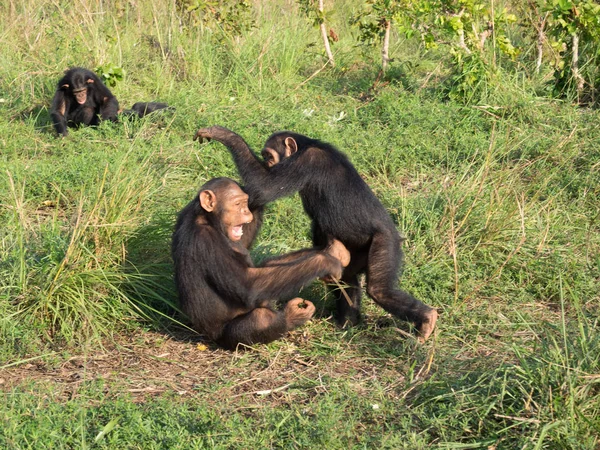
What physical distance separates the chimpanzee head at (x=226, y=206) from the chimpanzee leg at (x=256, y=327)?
1.83 feet

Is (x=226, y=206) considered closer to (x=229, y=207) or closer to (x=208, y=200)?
(x=229, y=207)

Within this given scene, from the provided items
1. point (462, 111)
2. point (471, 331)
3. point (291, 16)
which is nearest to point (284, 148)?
point (471, 331)

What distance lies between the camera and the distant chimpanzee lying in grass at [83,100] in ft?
30.2

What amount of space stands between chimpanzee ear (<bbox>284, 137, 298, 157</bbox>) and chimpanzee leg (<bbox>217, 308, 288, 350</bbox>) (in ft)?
4.08

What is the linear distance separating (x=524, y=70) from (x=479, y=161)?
228 centimetres

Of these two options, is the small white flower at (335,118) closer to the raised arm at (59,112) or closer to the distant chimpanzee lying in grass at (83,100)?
the distant chimpanzee lying in grass at (83,100)

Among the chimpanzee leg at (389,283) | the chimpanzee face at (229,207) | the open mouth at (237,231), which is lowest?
the chimpanzee leg at (389,283)

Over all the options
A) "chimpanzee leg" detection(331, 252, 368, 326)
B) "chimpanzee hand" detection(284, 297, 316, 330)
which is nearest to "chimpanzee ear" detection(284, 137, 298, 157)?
"chimpanzee leg" detection(331, 252, 368, 326)

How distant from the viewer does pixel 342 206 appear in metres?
5.23

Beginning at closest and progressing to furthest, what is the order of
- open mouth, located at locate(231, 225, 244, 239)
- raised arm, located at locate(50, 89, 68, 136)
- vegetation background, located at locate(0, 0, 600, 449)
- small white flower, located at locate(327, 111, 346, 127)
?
vegetation background, located at locate(0, 0, 600, 449) < open mouth, located at locate(231, 225, 244, 239) < small white flower, located at locate(327, 111, 346, 127) < raised arm, located at locate(50, 89, 68, 136)

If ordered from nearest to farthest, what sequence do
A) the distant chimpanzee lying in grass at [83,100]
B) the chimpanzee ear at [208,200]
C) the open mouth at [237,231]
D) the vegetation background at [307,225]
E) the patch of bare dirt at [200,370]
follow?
the vegetation background at [307,225] → the patch of bare dirt at [200,370] → the chimpanzee ear at [208,200] → the open mouth at [237,231] → the distant chimpanzee lying in grass at [83,100]

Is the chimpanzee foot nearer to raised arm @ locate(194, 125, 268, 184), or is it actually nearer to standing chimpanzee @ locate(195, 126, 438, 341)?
standing chimpanzee @ locate(195, 126, 438, 341)

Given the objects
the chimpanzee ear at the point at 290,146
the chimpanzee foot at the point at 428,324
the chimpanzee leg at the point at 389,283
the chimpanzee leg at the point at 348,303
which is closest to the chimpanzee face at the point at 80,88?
the chimpanzee ear at the point at 290,146

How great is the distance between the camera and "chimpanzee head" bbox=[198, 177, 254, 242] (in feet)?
16.5
